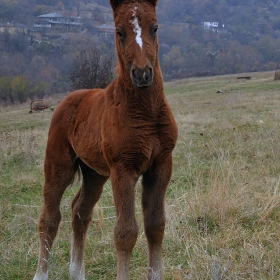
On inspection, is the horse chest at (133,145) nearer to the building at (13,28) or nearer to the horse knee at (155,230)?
the horse knee at (155,230)

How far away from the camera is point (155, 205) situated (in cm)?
317

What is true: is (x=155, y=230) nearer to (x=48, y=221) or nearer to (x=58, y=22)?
(x=48, y=221)

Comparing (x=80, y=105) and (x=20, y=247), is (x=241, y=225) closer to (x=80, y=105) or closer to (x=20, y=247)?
(x=80, y=105)

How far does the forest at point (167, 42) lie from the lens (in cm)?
6000

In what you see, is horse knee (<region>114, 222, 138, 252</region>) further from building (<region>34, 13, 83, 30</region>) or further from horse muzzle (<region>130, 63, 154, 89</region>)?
building (<region>34, 13, 83, 30</region>)

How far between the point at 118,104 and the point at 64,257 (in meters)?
2.15

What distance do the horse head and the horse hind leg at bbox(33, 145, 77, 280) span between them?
1256mm

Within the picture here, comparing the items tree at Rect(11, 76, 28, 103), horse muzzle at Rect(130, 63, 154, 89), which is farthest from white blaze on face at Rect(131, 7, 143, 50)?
tree at Rect(11, 76, 28, 103)

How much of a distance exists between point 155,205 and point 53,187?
125 cm

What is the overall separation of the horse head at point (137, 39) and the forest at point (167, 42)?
22.2 metres

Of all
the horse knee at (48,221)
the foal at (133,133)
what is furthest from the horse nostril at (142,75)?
the horse knee at (48,221)

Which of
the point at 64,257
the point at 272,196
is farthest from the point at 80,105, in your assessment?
the point at 272,196

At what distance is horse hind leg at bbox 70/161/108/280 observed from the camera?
3996 mm

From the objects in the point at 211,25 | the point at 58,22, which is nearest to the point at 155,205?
the point at 58,22
